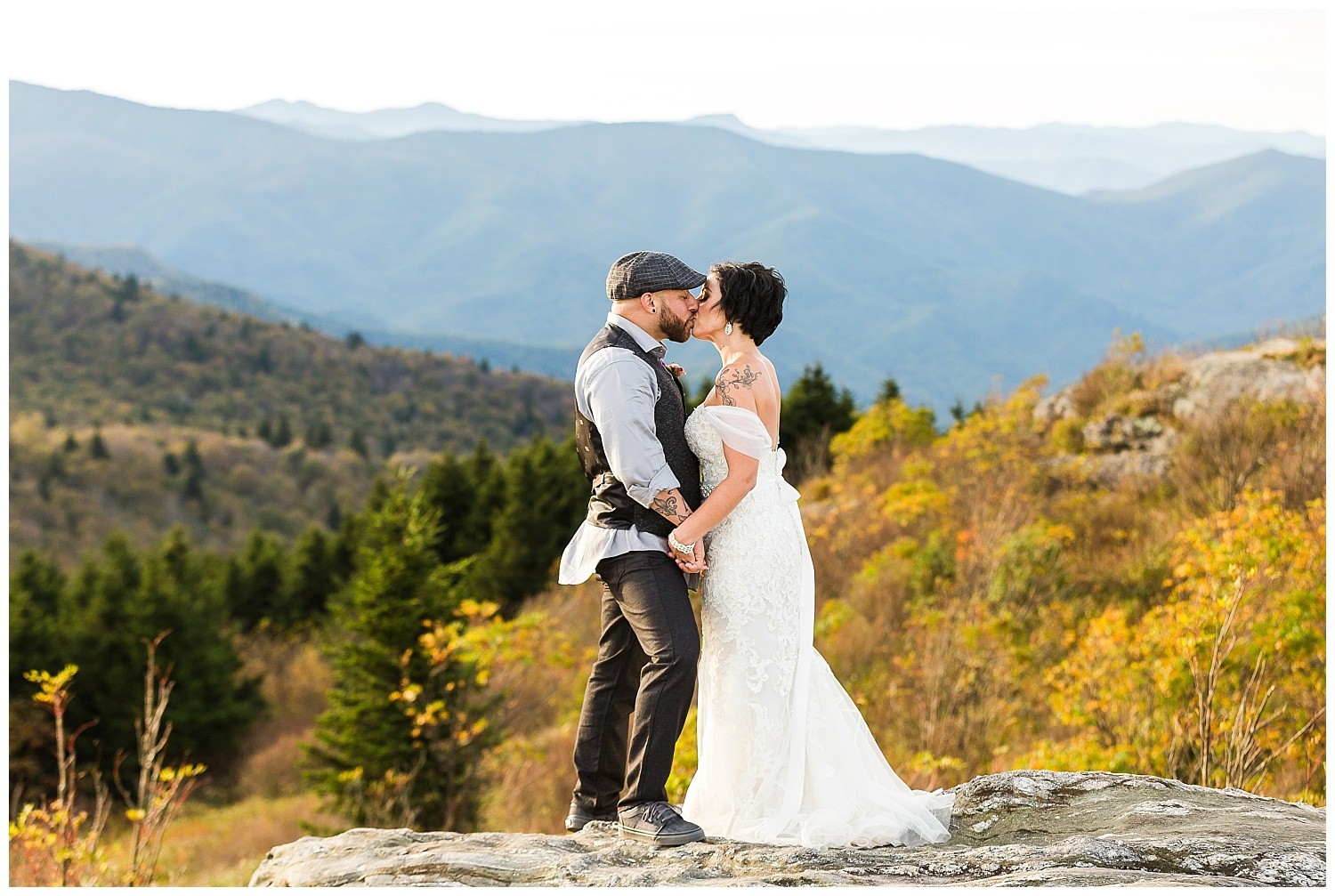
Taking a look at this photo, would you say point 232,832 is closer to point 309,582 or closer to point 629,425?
point 309,582

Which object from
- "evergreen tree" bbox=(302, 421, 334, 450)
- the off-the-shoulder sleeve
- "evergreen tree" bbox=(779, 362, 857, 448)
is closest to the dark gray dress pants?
the off-the-shoulder sleeve

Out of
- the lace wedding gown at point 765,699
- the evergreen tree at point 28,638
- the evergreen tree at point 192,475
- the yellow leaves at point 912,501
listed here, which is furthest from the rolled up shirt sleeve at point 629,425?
the evergreen tree at point 192,475

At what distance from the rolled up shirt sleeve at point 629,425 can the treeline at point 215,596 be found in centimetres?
1198

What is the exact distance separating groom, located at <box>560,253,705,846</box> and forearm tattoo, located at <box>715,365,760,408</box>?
17 cm

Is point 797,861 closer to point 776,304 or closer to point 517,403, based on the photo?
point 776,304

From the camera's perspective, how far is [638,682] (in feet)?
13.7

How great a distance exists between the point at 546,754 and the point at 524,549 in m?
11.6

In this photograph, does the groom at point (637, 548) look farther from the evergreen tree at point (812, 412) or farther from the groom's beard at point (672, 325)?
the evergreen tree at point (812, 412)

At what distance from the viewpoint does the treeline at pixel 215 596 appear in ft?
64.8

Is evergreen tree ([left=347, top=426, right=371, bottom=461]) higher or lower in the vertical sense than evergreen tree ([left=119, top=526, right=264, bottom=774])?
higher

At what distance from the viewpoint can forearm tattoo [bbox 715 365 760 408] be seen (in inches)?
160

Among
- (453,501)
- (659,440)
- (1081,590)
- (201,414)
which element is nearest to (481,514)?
(453,501)

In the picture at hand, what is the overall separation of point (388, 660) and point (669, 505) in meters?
8.18

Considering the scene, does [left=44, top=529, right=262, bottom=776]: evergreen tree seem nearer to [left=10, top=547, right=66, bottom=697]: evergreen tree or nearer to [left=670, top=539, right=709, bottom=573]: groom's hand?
[left=10, top=547, right=66, bottom=697]: evergreen tree
